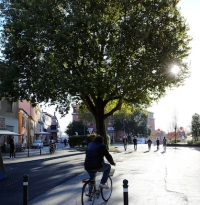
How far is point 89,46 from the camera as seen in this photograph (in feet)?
78.7

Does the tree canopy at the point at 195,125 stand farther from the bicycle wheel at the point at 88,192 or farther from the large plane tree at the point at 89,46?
the bicycle wheel at the point at 88,192

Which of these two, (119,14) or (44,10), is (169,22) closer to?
(119,14)

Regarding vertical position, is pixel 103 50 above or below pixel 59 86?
above

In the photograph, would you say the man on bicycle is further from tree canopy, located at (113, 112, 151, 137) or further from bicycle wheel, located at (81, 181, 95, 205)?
tree canopy, located at (113, 112, 151, 137)

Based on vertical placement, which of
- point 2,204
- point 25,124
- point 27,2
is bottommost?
point 2,204

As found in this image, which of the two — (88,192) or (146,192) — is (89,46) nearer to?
(146,192)

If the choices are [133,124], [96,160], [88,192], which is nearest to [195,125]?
[133,124]

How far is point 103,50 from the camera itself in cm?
2559

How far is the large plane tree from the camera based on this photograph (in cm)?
2352

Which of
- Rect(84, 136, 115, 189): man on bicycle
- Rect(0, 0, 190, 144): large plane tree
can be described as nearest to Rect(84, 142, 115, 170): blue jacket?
Rect(84, 136, 115, 189): man on bicycle

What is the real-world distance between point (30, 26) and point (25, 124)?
1141 inches

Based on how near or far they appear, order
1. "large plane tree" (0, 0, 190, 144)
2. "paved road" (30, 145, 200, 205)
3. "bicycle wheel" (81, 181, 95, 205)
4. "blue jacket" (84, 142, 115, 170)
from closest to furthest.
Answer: "bicycle wheel" (81, 181, 95, 205) → "blue jacket" (84, 142, 115, 170) → "paved road" (30, 145, 200, 205) → "large plane tree" (0, 0, 190, 144)

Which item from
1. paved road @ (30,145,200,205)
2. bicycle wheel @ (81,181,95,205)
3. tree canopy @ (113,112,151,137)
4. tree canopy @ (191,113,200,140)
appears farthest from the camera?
tree canopy @ (113,112,151,137)

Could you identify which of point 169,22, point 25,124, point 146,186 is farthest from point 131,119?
point 146,186
